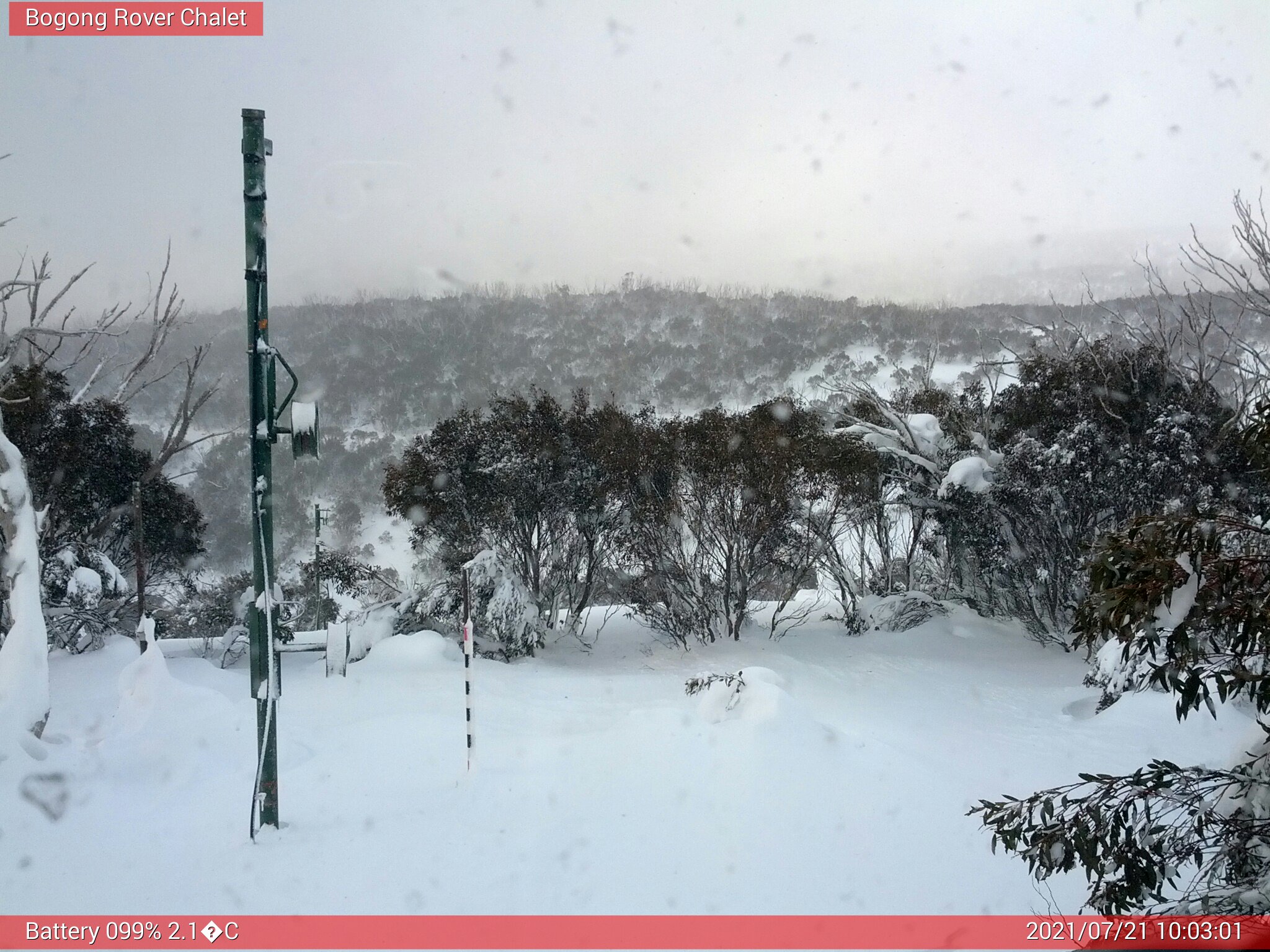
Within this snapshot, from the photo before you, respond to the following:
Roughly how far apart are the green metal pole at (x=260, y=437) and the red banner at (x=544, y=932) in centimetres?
104

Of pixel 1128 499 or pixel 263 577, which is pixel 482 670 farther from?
pixel 1128 499

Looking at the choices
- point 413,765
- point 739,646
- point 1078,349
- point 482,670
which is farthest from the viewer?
point 1078,349

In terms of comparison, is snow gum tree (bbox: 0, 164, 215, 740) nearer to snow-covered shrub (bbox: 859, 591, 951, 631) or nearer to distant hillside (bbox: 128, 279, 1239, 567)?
snow-covered shrub (bbox: 859, 591, 951, 631)

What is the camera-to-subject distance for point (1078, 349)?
15.5 meters

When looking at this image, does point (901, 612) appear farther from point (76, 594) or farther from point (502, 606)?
point (76, 594)

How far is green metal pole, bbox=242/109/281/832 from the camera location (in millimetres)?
4559

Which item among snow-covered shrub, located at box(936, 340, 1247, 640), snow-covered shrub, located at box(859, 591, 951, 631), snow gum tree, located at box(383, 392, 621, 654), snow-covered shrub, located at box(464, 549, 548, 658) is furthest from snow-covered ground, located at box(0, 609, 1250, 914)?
snow gum tree, located at box(383, 392, 621, 654)

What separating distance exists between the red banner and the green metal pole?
104 cm

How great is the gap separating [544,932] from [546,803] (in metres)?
1.50

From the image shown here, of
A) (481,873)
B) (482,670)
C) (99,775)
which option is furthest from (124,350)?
(481,873)

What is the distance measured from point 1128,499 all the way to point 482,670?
412 inches

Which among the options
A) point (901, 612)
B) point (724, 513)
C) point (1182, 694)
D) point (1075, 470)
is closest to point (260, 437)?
point (1182, 694)

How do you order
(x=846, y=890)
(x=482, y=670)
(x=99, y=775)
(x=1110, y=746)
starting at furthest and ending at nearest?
(x=482, y=670) → (x=1110, y=746) → (x=99, y=775) → (x=846, y=890)

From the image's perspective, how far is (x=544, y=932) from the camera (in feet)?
12.2
